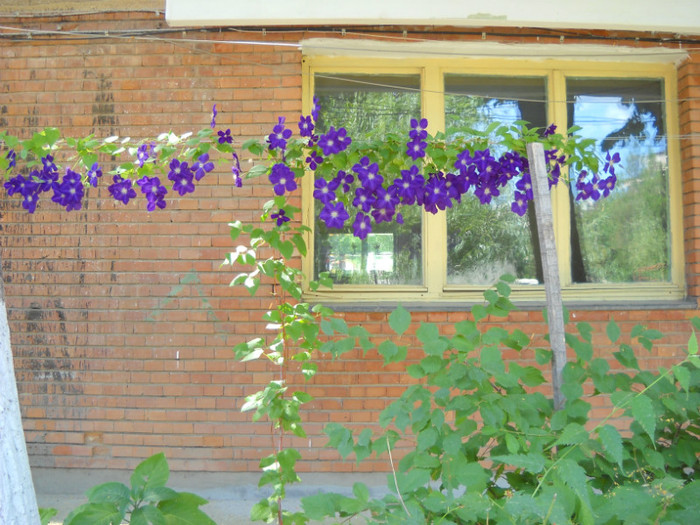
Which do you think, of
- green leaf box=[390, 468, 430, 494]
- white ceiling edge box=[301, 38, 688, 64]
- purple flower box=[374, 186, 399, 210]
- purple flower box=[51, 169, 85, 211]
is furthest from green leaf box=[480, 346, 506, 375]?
white ceiling edge box=[301, 38, 688, 64]

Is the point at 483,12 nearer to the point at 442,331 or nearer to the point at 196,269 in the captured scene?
the point at 442,331

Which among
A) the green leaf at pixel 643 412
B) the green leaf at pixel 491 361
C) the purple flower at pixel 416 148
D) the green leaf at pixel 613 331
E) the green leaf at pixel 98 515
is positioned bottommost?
the green leaf at pixel 98 515

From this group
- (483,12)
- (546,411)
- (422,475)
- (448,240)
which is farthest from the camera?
(448,240)

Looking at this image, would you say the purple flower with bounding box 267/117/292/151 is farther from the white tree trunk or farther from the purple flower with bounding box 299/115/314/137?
the white tree trunk

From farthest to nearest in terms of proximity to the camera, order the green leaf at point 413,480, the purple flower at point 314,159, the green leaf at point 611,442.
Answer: the purple flower at point 314,159, the green leaf at point 413,480, the green leaf at point 611,442

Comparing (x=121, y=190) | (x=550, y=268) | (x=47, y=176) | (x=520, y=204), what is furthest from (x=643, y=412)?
(x=47, y=176)

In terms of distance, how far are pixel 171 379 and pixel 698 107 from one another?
4.14 meters

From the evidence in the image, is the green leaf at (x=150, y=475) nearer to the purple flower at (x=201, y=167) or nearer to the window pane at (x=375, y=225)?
the purple flower at (x=201, y=167)

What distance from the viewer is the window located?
435cm

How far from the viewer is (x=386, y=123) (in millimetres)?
4426

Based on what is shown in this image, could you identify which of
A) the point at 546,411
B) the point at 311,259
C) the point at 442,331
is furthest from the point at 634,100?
the point at 546,411

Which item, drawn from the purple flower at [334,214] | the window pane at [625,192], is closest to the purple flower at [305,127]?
the purple flower at [334,214]

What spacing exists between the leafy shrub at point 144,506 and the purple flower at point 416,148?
1595 millimetres

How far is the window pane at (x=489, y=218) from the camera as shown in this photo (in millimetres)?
4398
